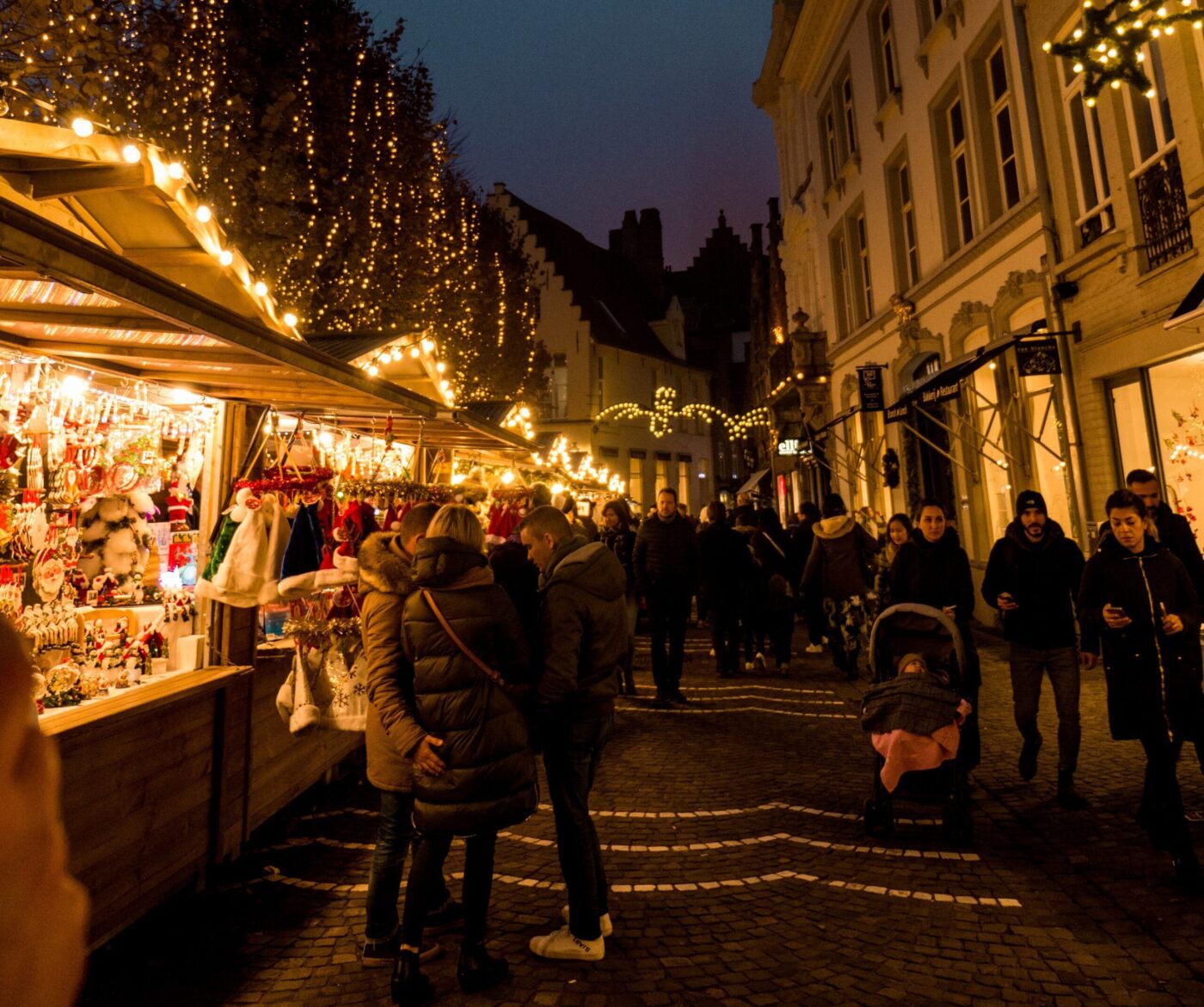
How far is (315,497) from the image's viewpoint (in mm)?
5016

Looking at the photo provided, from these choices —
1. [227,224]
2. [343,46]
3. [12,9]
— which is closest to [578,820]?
[12,9]

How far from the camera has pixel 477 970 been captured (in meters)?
2.92

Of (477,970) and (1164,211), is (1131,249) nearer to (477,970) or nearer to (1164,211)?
(1164,211)

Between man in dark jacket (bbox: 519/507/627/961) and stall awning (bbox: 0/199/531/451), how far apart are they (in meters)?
2.10

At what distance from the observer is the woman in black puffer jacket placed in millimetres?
2771

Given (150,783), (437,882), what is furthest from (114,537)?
(437,882)

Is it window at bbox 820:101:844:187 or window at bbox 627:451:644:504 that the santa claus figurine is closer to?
window at bbox 820:101:844:187

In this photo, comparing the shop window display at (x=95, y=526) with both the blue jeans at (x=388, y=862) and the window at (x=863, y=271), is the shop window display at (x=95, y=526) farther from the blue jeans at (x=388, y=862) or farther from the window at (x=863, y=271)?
the window at (x=863, y=271)

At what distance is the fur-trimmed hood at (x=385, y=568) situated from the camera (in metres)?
3.11

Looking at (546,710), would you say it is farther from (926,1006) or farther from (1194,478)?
(1194,478)

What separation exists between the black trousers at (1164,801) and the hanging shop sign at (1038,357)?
6.62 m

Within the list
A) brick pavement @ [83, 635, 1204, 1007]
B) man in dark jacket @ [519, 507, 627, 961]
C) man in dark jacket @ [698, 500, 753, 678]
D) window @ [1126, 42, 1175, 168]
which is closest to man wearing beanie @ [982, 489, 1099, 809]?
brick pavement @ [83, 635, 1204, 1007]

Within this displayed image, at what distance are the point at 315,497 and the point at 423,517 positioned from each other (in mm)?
1856

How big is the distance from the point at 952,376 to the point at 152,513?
29.6ft
